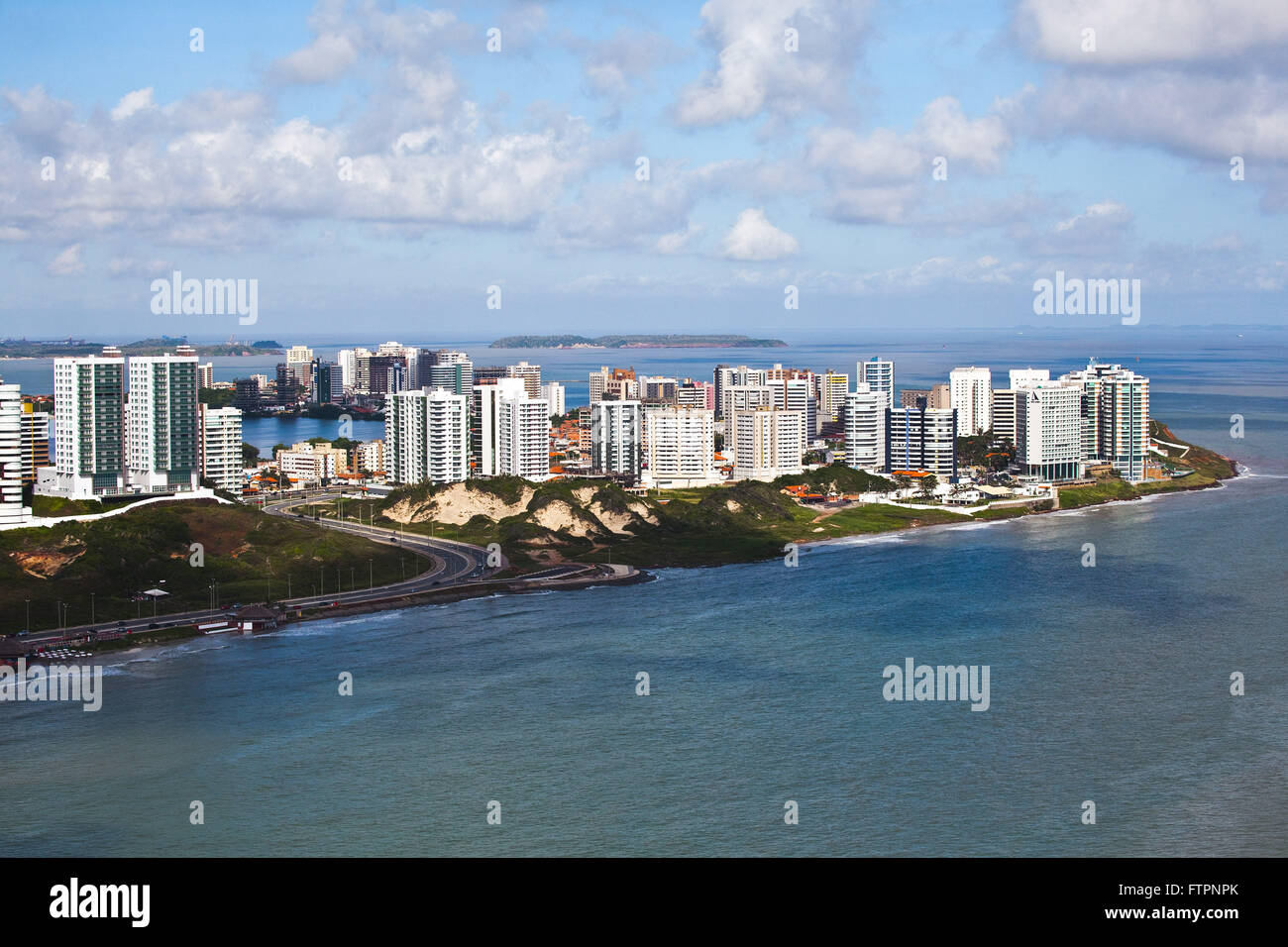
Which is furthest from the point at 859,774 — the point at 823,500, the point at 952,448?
the point at 952,448

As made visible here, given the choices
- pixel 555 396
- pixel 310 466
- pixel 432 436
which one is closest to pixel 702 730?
pixel 432 436

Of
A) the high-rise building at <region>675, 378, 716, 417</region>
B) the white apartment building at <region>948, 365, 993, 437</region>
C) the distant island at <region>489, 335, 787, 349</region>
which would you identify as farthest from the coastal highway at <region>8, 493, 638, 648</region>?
the distant island at <region>489, 335, 787, 349</region>

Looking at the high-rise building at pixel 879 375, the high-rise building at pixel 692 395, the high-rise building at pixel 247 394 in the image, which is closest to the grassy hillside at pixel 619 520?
the high-rise building at pixel 692 395

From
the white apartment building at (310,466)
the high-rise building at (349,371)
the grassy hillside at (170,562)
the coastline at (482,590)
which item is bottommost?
the coastline at (482,590)

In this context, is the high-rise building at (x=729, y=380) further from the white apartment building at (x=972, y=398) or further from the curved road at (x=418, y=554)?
the curved road at (x=418, y=554)

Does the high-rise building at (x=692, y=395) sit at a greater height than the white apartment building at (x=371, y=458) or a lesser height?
greater

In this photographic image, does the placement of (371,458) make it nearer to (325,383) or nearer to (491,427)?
(491,427)

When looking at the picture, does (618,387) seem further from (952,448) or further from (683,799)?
(683,799)
